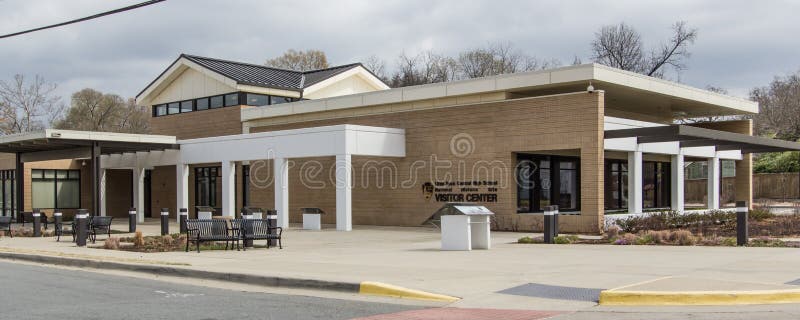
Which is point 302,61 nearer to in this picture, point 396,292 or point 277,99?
point 277,99

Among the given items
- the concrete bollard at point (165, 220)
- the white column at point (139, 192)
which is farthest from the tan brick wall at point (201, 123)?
the concrete bollard at point (165, 220)

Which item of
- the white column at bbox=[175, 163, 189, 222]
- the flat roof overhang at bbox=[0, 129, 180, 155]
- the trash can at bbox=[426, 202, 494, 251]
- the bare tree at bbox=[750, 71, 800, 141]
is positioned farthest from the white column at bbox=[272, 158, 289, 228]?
the bare tree at bbox=[750, 71, 800, 141]

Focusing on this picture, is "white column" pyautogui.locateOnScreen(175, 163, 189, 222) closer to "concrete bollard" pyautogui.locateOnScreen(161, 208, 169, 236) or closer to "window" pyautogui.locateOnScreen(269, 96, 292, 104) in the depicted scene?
"window" pyautogui.locateOnScreen(269, 96, 292, 104)

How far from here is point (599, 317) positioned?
31.5ft

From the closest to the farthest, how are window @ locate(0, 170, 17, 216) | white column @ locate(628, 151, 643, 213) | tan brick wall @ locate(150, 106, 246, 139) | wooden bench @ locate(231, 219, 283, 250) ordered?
wooden bench @ locate(231, 219, 283, 250)
white column @ locate(628, 151, 643, 213)
tan brick wall @ locate(150, 106, 246, 139)
window @ locate(0, 170, 17, 216)

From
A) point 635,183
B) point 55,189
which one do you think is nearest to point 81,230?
point 635,183

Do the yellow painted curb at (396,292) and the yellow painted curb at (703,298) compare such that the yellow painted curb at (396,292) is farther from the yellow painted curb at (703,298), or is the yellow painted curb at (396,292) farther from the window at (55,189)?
the window at (55,189)

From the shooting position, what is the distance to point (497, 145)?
27.9 m

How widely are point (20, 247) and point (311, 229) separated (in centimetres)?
1072

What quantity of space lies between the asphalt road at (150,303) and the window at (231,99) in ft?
82.8

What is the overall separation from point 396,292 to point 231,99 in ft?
95.0

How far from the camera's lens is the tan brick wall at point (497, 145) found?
84.2 feet

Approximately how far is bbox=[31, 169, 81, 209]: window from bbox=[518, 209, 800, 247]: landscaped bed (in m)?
30.4

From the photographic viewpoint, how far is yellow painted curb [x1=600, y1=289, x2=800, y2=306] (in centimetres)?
1032
